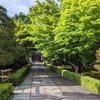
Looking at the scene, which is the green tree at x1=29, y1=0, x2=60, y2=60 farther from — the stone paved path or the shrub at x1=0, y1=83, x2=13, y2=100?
the shrub at x1=0, y1=83, x2=13, y2=100

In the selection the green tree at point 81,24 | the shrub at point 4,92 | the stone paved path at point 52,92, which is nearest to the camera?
the shrub at point 4,92

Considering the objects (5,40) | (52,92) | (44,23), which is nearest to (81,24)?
(5,40)

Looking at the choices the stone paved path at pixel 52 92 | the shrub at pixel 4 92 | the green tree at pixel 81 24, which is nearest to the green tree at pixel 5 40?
the stone paved path at pixel 52 92

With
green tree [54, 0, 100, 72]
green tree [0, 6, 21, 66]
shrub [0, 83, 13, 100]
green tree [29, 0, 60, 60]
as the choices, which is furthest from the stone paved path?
green tree [29, 0, 60, 60]

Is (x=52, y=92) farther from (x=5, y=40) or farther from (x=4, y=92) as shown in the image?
(x=5, y=40)

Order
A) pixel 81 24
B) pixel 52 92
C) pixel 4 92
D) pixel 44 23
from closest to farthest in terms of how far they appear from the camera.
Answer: pixel 4 92 < pixel 52 92 < pixel 81 24 < pixel 44 23

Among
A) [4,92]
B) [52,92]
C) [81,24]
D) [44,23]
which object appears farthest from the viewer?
[44,23]

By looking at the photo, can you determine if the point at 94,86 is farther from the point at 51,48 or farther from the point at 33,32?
the point at 33,32

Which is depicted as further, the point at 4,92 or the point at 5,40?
the point at 5,40

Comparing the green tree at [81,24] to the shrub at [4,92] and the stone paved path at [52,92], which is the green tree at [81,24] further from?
the shrub at [4,92]

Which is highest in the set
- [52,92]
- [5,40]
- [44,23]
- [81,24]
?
[44,23]

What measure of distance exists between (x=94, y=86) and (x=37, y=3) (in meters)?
18.3

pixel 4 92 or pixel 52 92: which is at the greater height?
pixel 4 92

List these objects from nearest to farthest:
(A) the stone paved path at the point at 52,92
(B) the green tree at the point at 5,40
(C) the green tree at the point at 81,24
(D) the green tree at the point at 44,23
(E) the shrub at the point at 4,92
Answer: (E) the shrub at the point at 4,92
(A) the stone paved path at the point at 52,92
(B) the green tree at the point at 5,40
(C) the green tree at the point at 81,24
(D) the green tree at the point at 44,23
